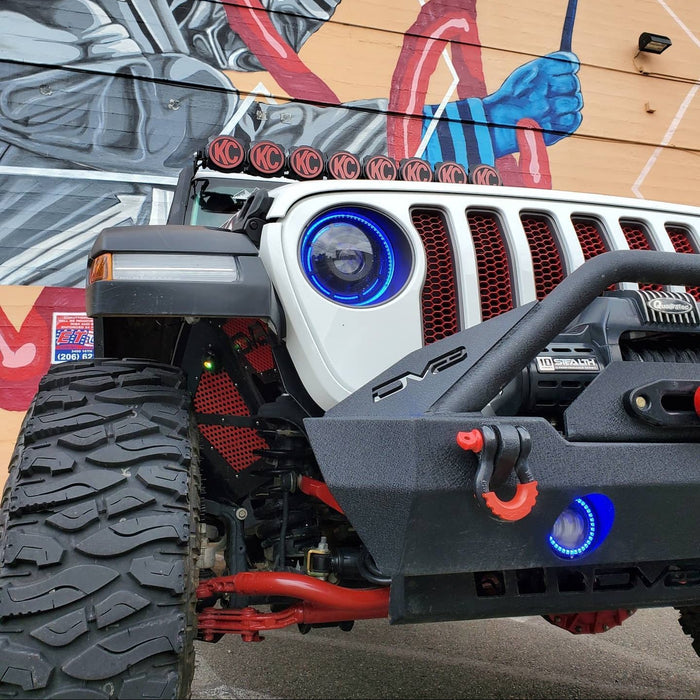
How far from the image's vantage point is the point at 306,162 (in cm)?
327

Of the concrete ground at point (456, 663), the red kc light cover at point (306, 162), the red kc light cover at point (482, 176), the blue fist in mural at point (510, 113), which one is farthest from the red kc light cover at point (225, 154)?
the blue fist in mural at point (510, 113)

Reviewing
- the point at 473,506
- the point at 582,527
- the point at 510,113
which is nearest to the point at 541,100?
the point at 510,113

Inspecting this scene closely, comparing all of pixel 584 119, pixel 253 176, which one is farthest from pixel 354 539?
pixel 584 119

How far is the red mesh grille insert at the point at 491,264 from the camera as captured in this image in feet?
6.61

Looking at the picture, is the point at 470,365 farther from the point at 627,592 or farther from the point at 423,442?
the point at 627,592

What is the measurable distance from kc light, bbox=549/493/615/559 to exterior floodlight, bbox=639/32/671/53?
8.68 metres

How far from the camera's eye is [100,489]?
5.26ft

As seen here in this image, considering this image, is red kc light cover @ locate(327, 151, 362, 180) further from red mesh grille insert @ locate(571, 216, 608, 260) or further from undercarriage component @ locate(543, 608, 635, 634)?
undercarriage component @ locate(543, 608, 635, 634)

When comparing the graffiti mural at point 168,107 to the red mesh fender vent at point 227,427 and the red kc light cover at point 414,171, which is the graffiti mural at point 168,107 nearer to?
the red kc light cover at point 414,171

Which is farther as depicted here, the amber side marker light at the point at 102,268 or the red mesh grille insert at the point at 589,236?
the red mesh grille insert at the point at 589,236

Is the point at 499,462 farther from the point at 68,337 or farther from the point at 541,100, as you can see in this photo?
the point at 541,100

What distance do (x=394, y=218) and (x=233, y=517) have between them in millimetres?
1115

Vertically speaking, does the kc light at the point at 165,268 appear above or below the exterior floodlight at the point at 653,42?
below

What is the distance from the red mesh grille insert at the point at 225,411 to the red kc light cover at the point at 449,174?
1.39m
